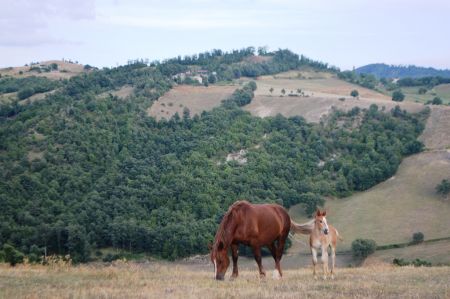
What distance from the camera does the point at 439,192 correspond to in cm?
7144

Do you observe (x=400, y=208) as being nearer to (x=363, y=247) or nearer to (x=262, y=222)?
(x=363, y=247)

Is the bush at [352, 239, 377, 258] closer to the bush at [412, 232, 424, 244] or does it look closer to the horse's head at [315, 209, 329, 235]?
the bush at [412, 232, 424, 244]

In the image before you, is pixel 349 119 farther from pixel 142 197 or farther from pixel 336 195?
pixel 142 197

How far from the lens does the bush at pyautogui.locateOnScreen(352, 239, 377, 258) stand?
57.2 m

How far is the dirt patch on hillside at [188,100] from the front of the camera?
104281 mm

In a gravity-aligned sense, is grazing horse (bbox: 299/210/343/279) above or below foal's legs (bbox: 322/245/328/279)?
above

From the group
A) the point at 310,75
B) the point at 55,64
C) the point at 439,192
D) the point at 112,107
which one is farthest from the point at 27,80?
the point at 439,192

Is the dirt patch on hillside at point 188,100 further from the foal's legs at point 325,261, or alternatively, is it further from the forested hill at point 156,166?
the foal's legs at point 325,261

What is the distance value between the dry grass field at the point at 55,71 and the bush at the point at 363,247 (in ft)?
368

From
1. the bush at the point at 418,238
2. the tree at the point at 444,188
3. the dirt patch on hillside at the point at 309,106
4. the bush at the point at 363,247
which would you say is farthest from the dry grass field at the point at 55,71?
the bush at the point at 418,238

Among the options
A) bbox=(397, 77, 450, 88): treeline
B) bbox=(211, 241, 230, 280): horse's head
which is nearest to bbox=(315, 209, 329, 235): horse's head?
bbox=(211, 241, 230, 280): horse's head

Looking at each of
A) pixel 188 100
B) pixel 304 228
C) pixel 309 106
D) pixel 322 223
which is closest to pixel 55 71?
pixel 188 100

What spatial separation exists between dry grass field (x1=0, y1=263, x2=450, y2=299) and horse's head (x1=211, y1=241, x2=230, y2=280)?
322 mm

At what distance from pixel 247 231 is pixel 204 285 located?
233cm
